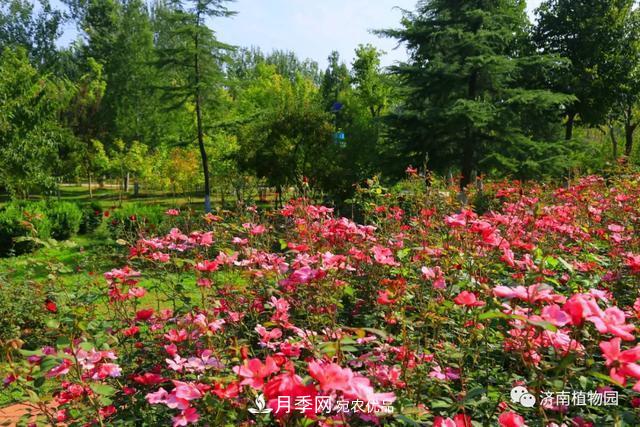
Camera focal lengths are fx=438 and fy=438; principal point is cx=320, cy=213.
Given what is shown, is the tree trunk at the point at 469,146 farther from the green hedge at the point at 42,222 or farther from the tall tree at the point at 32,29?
the tall tree at the point at 32,29

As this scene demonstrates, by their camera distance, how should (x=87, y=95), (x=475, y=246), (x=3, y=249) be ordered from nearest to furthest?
(x=475, y=246)
(x=3, y=249)
(x=87, y=95)

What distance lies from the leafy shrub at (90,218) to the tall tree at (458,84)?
8959mm

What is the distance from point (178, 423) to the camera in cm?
112

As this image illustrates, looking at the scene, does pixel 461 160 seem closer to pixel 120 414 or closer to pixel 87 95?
pixel 120 414

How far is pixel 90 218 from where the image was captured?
493 inches

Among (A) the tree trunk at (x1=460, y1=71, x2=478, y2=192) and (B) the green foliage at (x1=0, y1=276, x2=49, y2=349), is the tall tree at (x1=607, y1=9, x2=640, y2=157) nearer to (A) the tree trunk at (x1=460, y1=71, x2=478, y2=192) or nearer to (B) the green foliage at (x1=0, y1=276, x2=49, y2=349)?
(A) the tree trunk at (x1=460, y1=71, x2=478, y2=192)

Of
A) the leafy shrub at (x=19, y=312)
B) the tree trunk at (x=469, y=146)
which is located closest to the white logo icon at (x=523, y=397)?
the leafy shrub at (x=19, y=312)

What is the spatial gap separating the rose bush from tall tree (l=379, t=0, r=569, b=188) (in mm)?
9235

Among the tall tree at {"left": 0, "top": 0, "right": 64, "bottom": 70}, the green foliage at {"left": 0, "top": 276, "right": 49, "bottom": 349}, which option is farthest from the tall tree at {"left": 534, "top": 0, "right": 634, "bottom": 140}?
the tall tree at {"left": 0, "top": 0, "right": 64, "bottom": 70}

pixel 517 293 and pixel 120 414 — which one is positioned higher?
pixel 517 293

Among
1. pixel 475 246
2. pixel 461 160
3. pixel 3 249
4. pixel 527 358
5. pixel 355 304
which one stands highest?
pixel 461 160

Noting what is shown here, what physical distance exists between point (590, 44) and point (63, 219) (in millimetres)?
18247

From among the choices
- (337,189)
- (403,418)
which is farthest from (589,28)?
(403,418)

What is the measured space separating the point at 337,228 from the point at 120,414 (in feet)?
4.57
